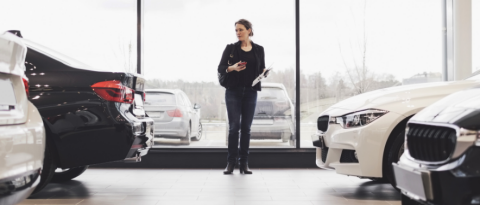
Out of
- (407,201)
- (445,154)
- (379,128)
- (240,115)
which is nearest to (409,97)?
(379,128)

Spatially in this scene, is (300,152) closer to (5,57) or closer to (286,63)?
(286,63)

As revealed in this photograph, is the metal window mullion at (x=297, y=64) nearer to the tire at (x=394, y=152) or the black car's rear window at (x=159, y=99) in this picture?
the black car's rear window at (x=159, y=99)

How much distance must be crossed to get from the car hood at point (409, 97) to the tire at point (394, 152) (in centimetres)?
16

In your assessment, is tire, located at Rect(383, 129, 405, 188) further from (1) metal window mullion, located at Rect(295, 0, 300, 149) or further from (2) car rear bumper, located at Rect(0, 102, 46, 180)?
(1) metal window mullion, located at Rect(295, 0, 300, 149)

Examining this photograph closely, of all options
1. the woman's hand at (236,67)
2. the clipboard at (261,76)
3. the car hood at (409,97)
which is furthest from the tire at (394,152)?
the woman's hand at (236,67)

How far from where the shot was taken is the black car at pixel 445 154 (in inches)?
69.8

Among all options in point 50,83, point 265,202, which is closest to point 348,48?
point 265,202

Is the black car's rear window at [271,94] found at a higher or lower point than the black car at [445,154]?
higher

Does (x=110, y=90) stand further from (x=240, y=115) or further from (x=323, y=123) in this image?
(x=240, y=115)

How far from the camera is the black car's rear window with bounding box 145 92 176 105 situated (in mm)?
6098

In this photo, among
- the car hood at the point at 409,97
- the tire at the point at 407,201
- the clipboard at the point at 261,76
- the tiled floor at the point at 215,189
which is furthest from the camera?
the clipboard at the point at 261,76

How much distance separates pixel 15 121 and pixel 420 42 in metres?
5.45

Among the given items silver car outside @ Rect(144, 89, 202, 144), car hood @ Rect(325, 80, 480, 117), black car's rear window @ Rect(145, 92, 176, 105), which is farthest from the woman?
car hood @ Rect(325, 80, 480, 117)

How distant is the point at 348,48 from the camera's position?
6.29 m
